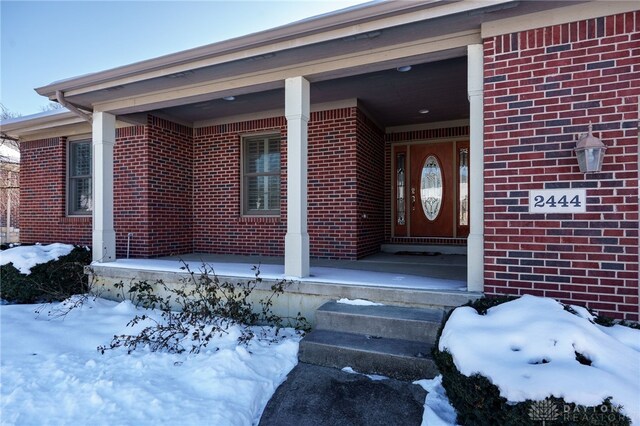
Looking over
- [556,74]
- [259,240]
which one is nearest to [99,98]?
[259,240]

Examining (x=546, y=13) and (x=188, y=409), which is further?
(x=546, y=13)

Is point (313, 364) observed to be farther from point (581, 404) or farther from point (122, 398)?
point (581, 404)

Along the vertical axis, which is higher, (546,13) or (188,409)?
(546,13)

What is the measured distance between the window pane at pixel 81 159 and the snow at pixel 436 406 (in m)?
7.95

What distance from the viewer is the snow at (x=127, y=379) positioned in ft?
7.88

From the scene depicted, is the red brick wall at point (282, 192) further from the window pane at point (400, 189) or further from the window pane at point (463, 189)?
the window pane at point (463, 189)

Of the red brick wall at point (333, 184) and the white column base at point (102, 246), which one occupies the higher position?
the red brick wall at point (333, 184)

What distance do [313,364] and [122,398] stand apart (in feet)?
4.95

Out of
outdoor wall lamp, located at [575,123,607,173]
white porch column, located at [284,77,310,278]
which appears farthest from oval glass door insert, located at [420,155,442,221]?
outdoor wall lamp, located at [575,123,607,173]

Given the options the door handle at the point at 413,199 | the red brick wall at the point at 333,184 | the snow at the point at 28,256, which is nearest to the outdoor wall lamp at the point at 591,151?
the red brick wall at the point at 333,184

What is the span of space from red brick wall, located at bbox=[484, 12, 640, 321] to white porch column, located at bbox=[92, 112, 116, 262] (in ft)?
17.9

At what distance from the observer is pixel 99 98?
5453mm

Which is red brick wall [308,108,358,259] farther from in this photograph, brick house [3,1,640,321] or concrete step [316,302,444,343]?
concrete step [316,302,444,343]

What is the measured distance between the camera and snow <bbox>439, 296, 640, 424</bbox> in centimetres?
178
